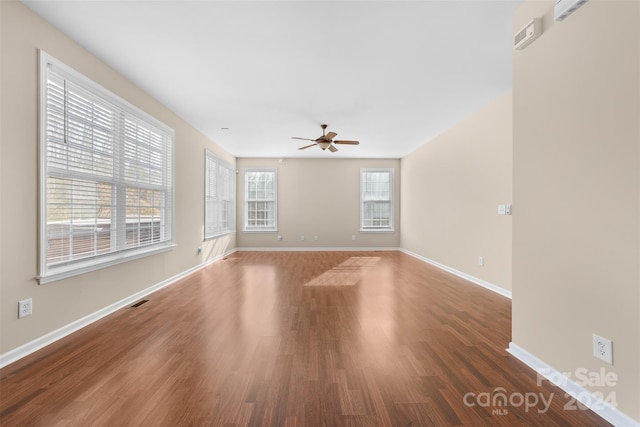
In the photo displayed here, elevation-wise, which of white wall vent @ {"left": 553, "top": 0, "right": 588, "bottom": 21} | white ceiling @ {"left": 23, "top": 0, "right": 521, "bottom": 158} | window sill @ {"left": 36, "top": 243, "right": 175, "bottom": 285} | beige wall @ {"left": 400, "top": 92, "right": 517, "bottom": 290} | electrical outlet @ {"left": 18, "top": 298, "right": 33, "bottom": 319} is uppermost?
white ceiling @ {"left": 23, "top": 0, "right": 521, "bottom": 158}

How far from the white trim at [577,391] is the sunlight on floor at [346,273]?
2.44m

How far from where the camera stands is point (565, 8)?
1656mm

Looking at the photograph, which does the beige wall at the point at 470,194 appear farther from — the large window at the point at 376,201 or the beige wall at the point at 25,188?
the beige wall at the point at 25,188

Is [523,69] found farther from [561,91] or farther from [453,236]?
[453,236]

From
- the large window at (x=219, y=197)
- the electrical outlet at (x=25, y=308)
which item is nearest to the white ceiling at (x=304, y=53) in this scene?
the large window at (x=219, y=197)

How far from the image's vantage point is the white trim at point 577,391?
1382 millimetres

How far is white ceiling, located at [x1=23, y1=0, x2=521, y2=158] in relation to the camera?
216 centimetres

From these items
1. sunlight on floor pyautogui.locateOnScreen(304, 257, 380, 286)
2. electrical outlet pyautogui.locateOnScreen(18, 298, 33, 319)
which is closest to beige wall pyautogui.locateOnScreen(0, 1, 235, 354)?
electrical outlet pyautogui.locateOnScreen(18, 298, 33, 319)

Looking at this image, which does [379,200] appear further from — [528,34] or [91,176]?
[91,176]

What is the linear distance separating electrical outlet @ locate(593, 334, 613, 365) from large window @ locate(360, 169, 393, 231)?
651 centimetres

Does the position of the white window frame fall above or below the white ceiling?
below

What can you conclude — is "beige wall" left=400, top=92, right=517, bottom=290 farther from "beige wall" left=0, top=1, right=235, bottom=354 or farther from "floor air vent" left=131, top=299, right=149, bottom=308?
"beige wall" left=0, top=1, right=235, bottom=354

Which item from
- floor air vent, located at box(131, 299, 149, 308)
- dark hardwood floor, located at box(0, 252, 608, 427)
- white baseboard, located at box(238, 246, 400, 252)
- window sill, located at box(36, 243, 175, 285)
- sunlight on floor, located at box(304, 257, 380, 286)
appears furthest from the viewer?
white baseboard, located at box(238, 246, 400, 252)

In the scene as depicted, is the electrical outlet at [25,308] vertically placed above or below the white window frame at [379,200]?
below
